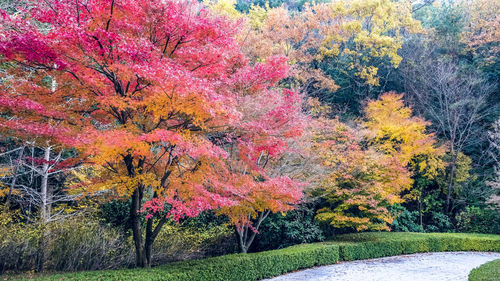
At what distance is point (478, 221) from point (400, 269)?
9.99m

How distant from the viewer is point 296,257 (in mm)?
9805

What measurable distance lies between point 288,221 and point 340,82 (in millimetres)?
12881

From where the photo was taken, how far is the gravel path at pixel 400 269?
882 centimetres

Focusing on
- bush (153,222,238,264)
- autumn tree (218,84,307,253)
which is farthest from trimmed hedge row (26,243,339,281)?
bush (153,222,238,264)

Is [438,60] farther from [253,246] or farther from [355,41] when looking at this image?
[253,246]

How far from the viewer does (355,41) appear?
19922 millimetres

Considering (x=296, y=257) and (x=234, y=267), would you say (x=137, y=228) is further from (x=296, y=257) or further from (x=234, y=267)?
(x=296, y=257)

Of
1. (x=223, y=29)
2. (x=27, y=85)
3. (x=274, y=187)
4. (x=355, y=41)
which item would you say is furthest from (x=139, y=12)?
(x=355, y=41)

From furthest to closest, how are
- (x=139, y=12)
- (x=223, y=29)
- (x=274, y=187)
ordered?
(x=274, y=187), (x=223, y=29), (x=139, y=12)

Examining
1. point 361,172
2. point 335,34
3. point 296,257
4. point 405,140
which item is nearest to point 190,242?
point 296,257

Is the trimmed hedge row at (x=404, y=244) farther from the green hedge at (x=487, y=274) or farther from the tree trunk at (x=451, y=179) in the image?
the green hedge at (x=487, y=274)

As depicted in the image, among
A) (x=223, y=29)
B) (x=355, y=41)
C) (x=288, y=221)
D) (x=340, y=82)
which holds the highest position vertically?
(x=355, y=41)

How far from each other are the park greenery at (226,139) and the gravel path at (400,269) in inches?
21.7

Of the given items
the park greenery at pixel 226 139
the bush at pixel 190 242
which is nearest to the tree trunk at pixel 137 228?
the park greenery at pixel 226 139
